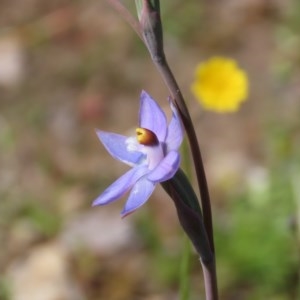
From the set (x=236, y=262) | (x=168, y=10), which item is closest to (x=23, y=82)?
(x=168, y=10)

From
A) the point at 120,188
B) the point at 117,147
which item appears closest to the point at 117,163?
the point at 117,147

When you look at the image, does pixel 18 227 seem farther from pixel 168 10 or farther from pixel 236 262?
pixel 168 10

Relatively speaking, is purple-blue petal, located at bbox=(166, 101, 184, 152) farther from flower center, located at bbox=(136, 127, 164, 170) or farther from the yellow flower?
the yellow flower

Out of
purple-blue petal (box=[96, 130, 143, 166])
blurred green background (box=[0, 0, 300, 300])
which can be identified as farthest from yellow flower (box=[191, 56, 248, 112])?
purple-blue petal (box=[96, 130, 143, 166])

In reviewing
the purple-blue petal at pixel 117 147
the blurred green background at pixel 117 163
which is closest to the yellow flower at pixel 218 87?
the blurred green background at pixel 117 163

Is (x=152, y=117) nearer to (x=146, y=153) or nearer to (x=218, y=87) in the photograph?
(x=146, y=153)

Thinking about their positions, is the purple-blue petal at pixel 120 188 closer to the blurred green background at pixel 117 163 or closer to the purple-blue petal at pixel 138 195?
the purple-blue petal at pixel 138 195
